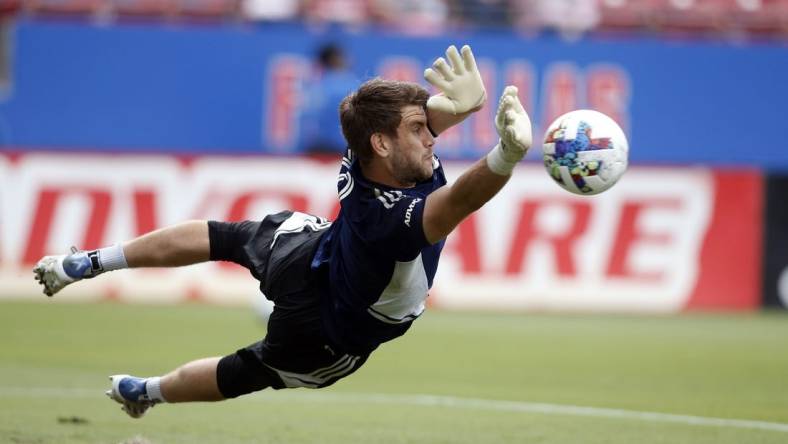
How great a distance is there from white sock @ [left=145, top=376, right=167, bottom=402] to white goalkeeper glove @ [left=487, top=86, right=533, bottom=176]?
2509 millimetres

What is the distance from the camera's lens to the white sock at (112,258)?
705cm

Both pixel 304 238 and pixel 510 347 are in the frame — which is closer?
pixel 304 238

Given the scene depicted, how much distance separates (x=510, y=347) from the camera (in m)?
12.9

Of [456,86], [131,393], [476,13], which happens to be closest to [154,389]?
[131,393]

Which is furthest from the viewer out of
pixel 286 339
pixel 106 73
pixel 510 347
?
pixel 106 73

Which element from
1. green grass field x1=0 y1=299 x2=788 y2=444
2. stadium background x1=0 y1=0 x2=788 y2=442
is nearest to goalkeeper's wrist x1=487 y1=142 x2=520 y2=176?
green grass field x1=0 y1=299 x2=788 y2=444

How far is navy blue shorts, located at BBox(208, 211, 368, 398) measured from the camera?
6.61 m

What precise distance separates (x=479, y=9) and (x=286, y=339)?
14.3 m

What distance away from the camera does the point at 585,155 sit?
5.95m

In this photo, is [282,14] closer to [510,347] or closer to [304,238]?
[510,347]

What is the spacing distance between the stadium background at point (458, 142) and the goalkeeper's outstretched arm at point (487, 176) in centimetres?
782

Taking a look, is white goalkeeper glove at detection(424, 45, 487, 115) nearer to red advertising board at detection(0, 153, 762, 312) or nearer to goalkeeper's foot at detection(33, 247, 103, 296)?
goalkeeper's foot at detection(33, 247, 103, 296)

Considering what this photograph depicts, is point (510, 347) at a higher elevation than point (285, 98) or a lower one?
lower

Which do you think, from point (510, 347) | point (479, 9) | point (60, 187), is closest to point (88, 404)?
point (510, 347)
